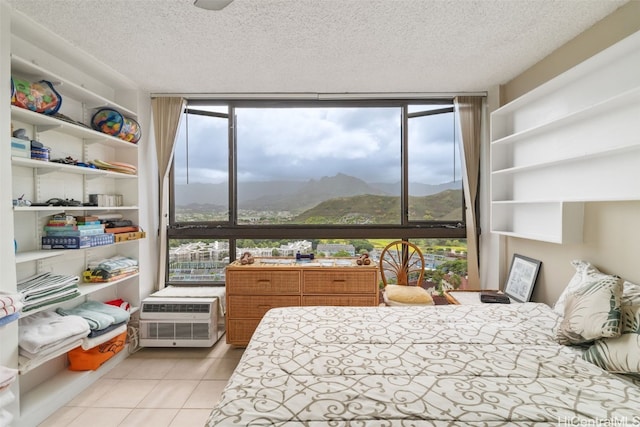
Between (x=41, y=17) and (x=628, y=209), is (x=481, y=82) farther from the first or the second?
(x=41, y=17)

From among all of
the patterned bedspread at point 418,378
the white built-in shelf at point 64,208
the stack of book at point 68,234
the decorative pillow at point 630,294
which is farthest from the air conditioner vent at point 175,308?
the decorative pillow at point 630,294

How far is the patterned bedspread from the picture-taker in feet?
3.32

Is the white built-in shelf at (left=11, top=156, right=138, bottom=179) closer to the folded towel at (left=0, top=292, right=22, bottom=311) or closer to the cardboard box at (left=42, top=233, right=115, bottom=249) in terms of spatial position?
the cardboard box at (left=42, top=233, right=115, bottom=249)

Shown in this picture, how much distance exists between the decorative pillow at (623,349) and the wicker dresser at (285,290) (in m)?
1.63

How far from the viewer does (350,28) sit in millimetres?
2004

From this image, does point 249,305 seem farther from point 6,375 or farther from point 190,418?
point 6,375

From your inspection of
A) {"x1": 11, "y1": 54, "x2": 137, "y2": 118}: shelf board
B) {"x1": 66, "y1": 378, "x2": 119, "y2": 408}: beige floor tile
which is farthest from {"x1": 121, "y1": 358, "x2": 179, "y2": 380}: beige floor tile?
{"x1": 11, "y1": 54, "x2": 137, "y2": 118}: shelf board

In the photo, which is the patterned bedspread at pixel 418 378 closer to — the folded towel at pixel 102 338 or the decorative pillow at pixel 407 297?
the decorative pillow at pixel 407 297

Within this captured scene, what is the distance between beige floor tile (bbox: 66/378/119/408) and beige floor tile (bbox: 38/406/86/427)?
0.15 ft

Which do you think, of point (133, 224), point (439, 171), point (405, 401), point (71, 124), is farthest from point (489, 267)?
point (71, 124)

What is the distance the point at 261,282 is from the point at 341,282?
0.78m

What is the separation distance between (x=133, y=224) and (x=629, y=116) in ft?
13.1

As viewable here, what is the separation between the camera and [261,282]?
2.81m

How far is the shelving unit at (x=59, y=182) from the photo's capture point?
1895mm
